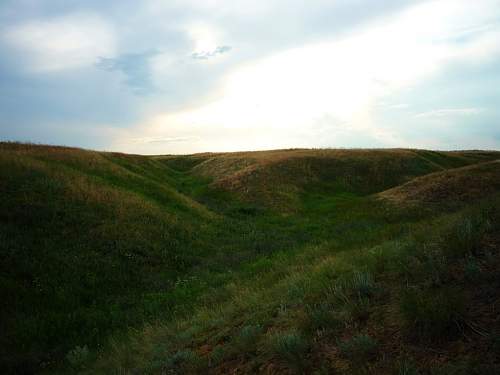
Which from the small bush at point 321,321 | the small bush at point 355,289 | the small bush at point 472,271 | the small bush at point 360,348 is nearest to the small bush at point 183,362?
the small bush at point 321,321

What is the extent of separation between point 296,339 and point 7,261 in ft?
38.6

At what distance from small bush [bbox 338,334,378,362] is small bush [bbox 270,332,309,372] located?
0.53 m

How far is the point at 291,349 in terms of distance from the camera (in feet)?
15.6

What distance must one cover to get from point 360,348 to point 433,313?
1.00 m

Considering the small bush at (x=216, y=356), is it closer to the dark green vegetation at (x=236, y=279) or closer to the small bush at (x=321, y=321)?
the dark green vegetation at (x=236, y=279)

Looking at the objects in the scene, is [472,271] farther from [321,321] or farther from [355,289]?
[321,321]

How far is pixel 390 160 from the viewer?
4734 cm

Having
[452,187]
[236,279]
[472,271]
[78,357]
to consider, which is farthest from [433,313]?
[452,187]

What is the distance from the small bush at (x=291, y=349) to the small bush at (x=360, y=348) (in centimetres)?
53

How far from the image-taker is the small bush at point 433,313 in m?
4.24

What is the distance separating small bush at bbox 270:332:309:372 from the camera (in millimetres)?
4523

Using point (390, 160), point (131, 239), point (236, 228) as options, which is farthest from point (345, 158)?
point (131, 239)

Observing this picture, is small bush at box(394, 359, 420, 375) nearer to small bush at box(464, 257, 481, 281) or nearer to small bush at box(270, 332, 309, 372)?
small bush at box(270, 332, 309, 372)

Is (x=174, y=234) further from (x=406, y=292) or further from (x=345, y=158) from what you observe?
(x=345, y=158)
